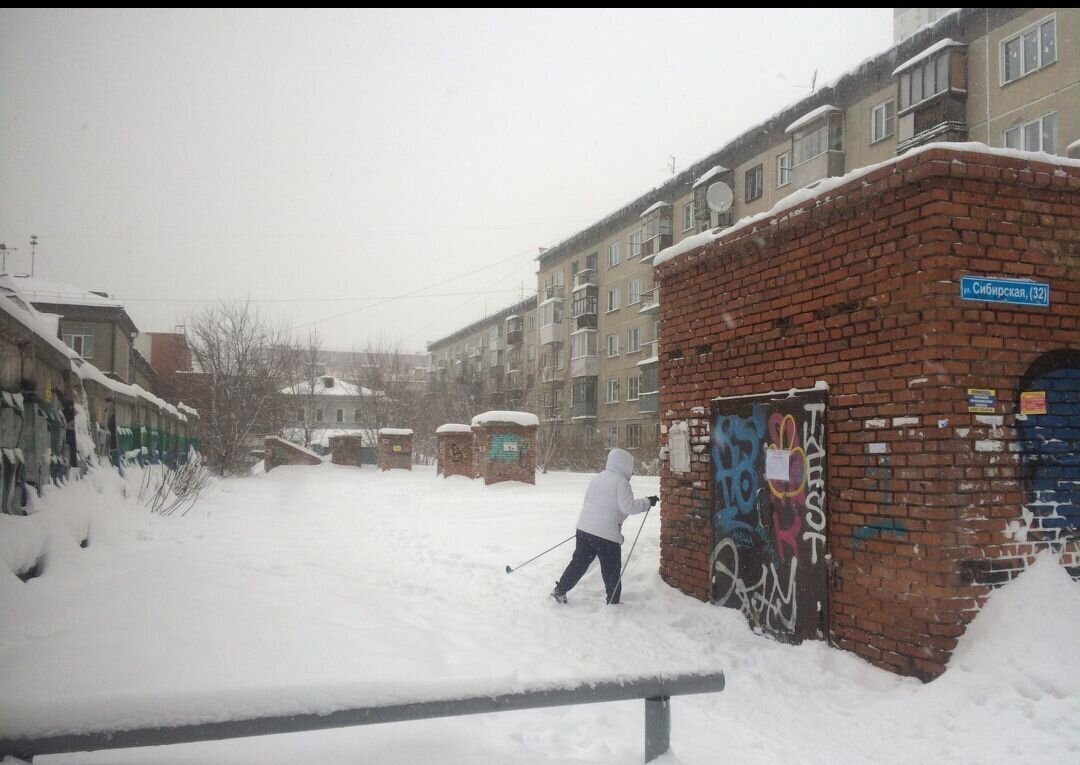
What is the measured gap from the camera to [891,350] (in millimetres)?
5152

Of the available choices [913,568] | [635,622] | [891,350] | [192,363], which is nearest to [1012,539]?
[913,568]

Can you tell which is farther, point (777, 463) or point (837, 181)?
point (777, 463)

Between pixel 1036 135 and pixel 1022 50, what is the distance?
7.32ft

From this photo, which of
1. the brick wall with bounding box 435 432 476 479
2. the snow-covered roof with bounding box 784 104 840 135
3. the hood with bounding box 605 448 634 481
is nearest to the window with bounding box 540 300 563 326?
the snow-covered roof with bounding box 784 104 840 135

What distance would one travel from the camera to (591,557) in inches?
295

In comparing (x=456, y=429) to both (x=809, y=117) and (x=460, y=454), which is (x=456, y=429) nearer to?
(x=460, y=454)

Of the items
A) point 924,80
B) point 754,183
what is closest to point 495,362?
point 754,183

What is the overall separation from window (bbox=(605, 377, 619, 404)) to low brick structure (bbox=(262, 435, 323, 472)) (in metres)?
16.0

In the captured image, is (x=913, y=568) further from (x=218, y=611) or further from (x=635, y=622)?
(x=218, y=611)

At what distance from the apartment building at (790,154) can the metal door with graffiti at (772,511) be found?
1.72 meters

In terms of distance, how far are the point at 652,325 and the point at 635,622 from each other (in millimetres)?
32258

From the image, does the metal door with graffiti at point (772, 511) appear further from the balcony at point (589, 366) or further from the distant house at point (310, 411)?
the balcony at point (589, 366)

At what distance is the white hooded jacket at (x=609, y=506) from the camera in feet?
24.2

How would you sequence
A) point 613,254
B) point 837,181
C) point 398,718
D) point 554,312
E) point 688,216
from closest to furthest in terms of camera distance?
point 398,718 < point 837,181 < point 688,216 < point 613,254 < point 554,312
